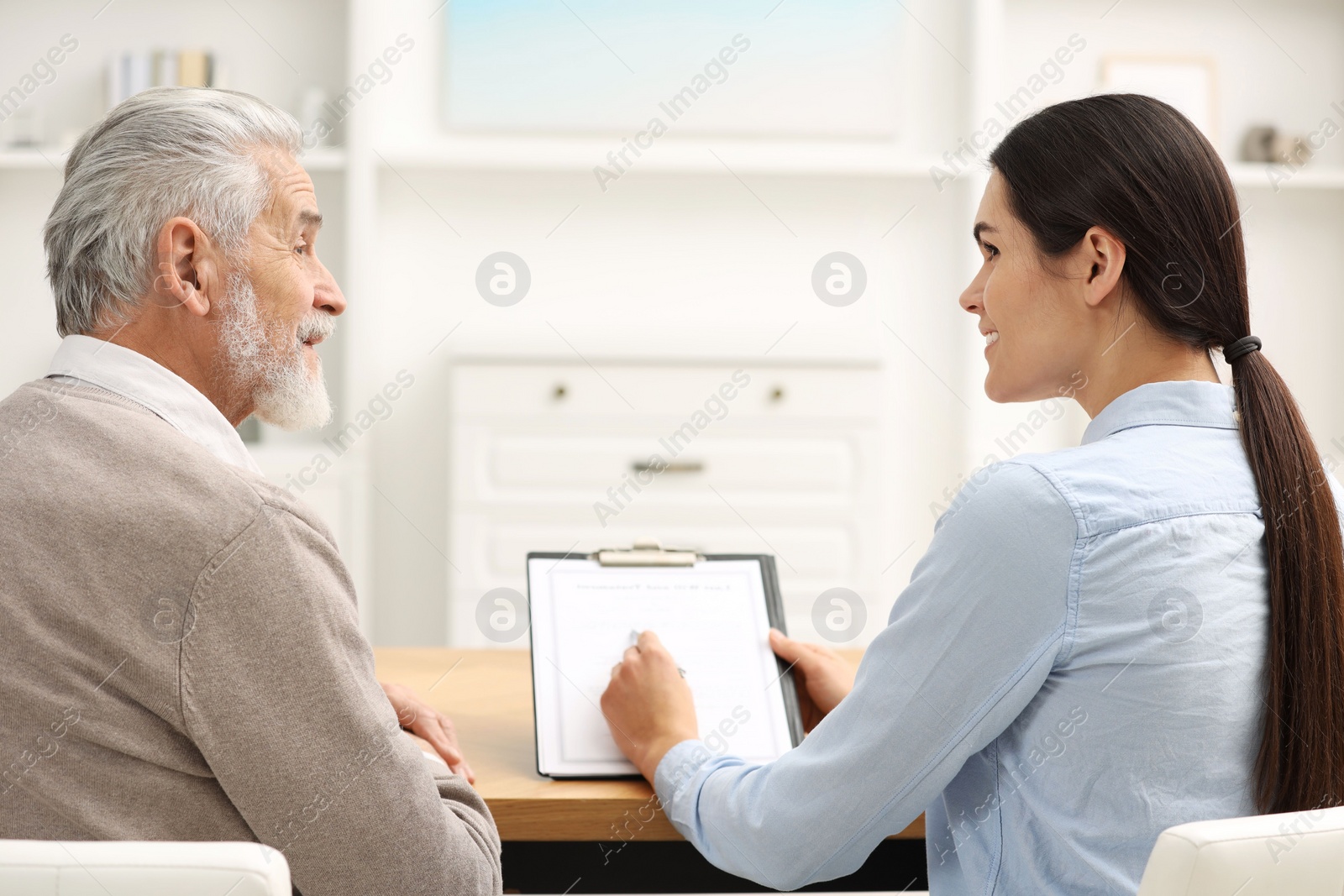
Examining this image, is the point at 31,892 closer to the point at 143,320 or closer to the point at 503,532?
the point at 143,320

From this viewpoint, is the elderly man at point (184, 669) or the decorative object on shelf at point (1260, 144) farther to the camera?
the decorative object on shelf at point (1260, 144)

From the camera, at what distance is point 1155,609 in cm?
101

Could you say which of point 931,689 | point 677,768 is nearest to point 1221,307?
point 931,689

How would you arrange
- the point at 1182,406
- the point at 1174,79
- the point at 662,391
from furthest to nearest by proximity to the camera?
the point at 1174,79
the point at 662,391
the point at 1182,406

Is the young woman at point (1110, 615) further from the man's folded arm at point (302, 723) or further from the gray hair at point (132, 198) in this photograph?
the gray hair at point (132, 198)

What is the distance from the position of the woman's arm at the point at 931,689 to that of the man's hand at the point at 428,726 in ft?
1.09

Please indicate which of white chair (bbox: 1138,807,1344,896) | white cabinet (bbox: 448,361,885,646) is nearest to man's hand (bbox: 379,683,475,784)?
white chair (bbox: 1138,807,1344,896)

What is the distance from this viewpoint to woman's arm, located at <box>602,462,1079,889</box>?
1.01 meters

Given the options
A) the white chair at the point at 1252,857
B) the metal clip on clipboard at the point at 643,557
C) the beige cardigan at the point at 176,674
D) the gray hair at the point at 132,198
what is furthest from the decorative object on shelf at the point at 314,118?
the white chair at the point at 1252,857

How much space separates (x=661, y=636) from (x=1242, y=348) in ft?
2.35

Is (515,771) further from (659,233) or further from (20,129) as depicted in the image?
(20,129)

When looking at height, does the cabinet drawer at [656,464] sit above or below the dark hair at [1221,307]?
below

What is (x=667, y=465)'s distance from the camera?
3.85 metres

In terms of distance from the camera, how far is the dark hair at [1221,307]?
3.35 ft
